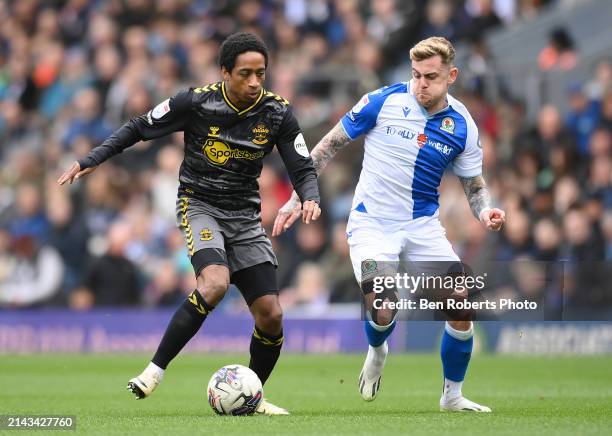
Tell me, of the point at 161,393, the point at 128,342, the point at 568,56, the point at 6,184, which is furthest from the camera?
the point at 6,184

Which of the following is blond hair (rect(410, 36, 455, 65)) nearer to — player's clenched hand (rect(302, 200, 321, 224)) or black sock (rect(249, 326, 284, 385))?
player's clenched hand (rect(302, 200, 321, 224))

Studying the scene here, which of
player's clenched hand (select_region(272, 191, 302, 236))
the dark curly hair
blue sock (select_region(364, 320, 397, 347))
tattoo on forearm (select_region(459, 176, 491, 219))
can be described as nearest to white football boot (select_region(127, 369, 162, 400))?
player's clenched hand (select_region(272, 191, 302, 236))

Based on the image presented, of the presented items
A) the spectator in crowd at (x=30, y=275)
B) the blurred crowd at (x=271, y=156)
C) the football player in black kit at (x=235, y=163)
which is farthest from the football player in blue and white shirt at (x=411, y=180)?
the spectator in crowd at (x=30, y=275)

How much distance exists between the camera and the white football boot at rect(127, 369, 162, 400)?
8664 mm

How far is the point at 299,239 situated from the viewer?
60.5ft

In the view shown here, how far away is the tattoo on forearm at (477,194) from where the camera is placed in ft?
31.6

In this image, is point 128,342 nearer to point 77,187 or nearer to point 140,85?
point 77,187

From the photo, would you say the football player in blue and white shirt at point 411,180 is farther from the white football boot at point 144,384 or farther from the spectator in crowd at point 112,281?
the spectator in crowd at point 112,281

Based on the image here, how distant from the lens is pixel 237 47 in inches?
356

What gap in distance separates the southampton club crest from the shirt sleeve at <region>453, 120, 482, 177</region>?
1496 millimetres

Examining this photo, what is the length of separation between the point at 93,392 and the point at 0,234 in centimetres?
779

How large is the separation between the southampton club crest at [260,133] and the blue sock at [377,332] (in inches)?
63.5

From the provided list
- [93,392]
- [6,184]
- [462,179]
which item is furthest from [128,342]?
[462,179]

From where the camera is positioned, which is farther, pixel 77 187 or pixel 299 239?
pixel 77 187
